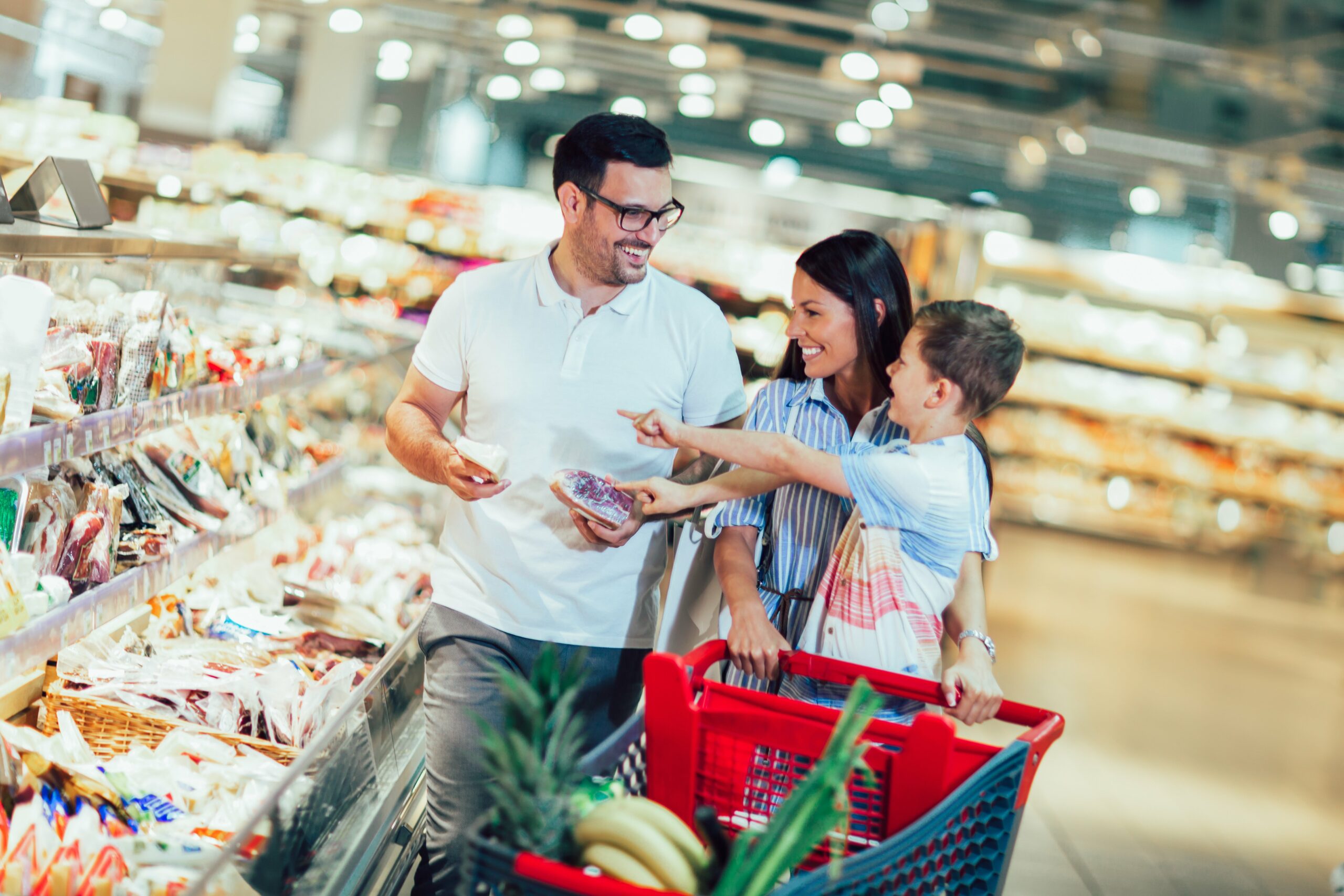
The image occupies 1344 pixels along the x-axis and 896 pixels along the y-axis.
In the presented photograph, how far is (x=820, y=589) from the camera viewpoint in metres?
1.88

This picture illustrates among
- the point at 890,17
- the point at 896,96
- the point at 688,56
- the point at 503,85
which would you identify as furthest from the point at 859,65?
the point at 503,85

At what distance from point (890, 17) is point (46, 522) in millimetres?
8224

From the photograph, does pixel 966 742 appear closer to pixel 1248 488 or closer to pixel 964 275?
pixel 964 275

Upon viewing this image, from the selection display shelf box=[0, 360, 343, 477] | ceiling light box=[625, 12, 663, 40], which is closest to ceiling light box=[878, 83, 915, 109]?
ceiling light box=[625, 12, 663, 40]

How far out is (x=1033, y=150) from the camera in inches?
439

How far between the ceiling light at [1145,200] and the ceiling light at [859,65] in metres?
6.31

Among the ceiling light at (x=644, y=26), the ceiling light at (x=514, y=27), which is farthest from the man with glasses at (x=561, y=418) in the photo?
the ceiling light at (x=514, y=27)

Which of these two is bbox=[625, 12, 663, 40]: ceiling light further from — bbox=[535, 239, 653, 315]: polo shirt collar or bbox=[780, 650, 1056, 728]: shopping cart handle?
bbox=[780, 650, 1056, 728]: shopping cart handle

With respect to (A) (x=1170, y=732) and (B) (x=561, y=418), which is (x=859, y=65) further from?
(B) (x=561, y=418)

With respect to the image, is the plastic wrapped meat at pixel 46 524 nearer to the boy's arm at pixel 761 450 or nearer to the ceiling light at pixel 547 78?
the boy's arm at pixel 761 450

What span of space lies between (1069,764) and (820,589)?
346 centimetres

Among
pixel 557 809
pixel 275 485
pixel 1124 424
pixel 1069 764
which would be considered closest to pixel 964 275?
pixel 1069 764

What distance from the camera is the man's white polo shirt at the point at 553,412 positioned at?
205cm


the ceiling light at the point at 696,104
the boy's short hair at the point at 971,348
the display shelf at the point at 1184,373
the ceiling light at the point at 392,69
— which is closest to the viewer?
the boy's short hair at the point at 971,348
